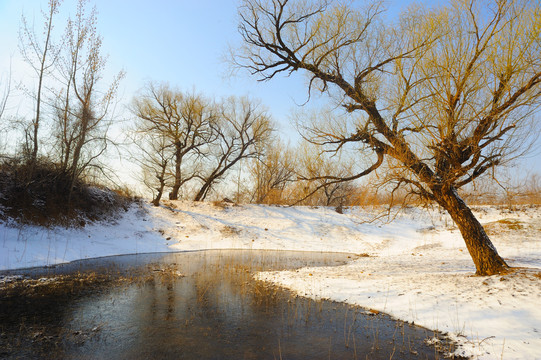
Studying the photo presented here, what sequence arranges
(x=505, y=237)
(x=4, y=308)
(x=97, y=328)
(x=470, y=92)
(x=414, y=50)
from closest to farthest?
1. (x=97, y=328)
2. (x=4, y=308)
3. (x=470, y=92)
4. (x=414, y=50)
5. (x=505, y=237)

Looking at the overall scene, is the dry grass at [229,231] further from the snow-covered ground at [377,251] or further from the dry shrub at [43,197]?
the dry shrub at [43,197]

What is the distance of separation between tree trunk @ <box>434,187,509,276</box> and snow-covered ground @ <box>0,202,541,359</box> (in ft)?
1.42

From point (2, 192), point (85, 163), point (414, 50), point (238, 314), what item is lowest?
point (238, 314)

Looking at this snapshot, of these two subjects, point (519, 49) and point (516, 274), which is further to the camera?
point (516, 274)

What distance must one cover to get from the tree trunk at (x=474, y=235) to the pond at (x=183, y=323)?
3307 mm

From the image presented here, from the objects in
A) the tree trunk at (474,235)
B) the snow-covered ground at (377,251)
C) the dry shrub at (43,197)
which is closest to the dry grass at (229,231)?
the snow-covered ground at (377,251)

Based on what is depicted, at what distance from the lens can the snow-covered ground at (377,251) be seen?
204 inches

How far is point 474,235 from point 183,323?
7.03 meters

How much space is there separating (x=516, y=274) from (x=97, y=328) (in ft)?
27.8

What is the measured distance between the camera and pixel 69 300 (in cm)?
625

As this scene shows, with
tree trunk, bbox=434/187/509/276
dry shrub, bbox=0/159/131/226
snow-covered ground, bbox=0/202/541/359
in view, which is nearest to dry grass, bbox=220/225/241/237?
snow-covered ground, bbox=0/202/541/359

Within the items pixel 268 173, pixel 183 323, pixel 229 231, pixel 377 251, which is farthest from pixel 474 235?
pixel 268 173

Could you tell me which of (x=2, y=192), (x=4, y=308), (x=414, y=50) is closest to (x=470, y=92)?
(x=414, y=50)

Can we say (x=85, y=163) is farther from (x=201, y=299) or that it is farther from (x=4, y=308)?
(x=201, y=299)
